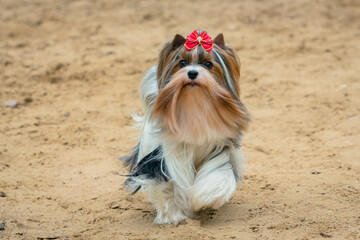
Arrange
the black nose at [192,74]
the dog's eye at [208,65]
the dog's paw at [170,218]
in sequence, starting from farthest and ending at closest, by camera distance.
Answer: the dog's paw at [170,218], the dog's eye at [208,65], the black nose at [192,74]

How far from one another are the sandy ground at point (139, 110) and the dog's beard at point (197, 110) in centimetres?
70

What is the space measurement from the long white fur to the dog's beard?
0.15m

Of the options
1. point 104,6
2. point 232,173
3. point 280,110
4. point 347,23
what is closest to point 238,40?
point 347,23

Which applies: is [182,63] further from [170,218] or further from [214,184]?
[170,218]

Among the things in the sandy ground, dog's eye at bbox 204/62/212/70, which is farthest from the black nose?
the sandy ground

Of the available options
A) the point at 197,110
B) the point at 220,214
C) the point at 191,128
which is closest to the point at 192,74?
the point at 197,110

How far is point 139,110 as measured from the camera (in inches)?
269

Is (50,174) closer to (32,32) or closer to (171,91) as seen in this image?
(171,91)

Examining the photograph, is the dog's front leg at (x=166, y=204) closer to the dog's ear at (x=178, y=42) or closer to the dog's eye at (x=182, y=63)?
the dog's eye at (x=182, y=63)

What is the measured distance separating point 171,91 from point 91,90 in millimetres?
4055

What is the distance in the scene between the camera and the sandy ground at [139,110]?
4.01m

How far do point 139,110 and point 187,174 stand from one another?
118 inches

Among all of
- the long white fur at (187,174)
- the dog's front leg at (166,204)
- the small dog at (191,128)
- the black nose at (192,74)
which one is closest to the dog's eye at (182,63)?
the small dog at (191,128)

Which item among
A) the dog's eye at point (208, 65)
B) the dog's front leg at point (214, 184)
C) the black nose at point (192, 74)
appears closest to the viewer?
the black nose at point (192, 74)
